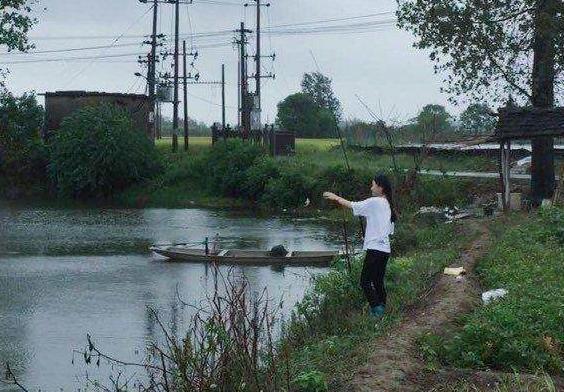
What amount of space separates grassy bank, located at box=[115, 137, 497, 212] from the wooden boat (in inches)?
466

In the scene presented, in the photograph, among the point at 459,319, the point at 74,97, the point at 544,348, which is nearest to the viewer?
the point at 544,348

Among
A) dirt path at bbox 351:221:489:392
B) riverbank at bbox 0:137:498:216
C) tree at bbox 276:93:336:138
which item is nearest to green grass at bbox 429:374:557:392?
dirt path at bbox 351:221:489:392

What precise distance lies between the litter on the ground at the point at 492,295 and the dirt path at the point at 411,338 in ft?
0.40

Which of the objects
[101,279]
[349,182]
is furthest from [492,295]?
[349,182]

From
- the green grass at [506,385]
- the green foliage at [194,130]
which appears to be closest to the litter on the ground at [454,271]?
the green grass at [506,385]

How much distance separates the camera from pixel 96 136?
49812 millimetres

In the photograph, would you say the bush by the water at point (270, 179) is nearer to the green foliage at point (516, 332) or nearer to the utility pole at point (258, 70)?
the utility pole at point (258, 70)

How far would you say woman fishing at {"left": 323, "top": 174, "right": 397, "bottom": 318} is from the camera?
10.3 metres

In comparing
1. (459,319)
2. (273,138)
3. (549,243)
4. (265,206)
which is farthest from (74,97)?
(459,319)

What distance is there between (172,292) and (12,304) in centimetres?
385

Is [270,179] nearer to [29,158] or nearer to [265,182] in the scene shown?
[265,182]

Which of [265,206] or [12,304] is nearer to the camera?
[12,304]

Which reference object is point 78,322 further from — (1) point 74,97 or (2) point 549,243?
(1) point 74,97

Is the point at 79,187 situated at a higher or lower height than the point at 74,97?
lower
